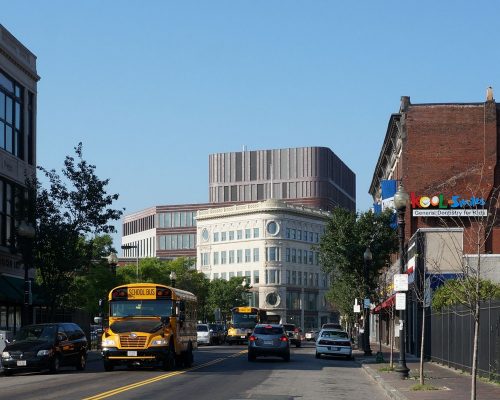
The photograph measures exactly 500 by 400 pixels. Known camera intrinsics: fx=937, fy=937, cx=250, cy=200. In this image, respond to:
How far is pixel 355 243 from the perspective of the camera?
55.7 meters

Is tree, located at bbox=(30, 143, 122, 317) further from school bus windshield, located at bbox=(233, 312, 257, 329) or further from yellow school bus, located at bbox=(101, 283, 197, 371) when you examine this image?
school bus windshield, located at bbox=(233, 312, 257, 329)

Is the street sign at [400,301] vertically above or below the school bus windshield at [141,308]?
above

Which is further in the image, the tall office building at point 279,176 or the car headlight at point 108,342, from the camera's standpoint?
the tall office building at point 279,176

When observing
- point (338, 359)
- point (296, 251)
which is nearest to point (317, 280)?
point (296, 251)

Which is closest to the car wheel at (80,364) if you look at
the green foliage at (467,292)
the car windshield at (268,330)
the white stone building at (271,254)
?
the car windshield at (268,330)

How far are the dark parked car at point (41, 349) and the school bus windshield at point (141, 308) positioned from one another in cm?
209

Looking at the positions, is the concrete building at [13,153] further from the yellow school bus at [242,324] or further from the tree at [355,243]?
the yellow school bus at [242,324]

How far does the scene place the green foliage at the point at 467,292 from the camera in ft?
59.8

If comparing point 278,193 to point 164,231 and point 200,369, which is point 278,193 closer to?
point 164,231

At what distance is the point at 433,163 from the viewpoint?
202 ft

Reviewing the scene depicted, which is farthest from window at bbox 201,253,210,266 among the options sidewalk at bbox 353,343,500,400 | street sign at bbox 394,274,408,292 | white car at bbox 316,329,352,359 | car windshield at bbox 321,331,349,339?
street sign at bbox 394,274,408,292

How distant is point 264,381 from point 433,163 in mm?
36454

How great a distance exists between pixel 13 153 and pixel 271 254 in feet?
333

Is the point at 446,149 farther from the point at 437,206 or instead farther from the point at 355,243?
the point at 355,243
